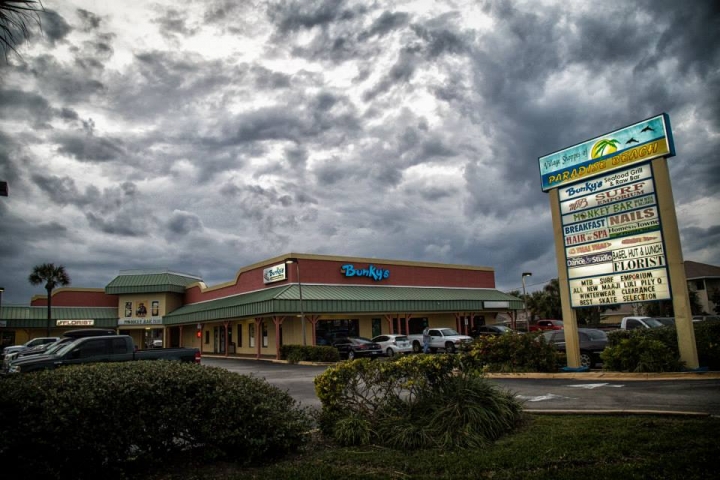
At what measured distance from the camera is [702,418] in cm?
746

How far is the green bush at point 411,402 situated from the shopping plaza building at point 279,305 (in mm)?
22325

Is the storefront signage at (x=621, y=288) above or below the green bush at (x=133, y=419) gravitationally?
above

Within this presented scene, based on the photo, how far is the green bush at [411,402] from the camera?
731 centimetres

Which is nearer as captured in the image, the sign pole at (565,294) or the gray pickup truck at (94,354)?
the gray pickup truck at (94,354)

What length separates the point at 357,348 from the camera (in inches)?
1161

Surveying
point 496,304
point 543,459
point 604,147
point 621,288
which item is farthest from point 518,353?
point 496,304

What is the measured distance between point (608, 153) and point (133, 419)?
15.1 meters

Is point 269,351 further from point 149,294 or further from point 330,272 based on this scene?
point 149,294

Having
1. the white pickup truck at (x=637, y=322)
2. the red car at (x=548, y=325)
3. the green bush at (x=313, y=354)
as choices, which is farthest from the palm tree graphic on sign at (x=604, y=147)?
the red car at (x=548, y=325)

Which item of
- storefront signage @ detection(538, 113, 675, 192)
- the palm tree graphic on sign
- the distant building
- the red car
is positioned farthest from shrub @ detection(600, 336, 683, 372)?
the distant building

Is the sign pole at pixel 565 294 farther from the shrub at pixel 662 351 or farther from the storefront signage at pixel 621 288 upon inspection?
the shrub at pixel 662 351

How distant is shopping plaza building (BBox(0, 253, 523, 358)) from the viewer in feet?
111

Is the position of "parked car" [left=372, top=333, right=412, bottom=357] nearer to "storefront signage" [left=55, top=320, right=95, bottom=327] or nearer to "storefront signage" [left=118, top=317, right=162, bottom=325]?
"storefront signage" [left=118, top=317, right=162, bottom=325]

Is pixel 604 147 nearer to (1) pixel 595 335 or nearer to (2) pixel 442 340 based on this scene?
(1) pixel 595 335
